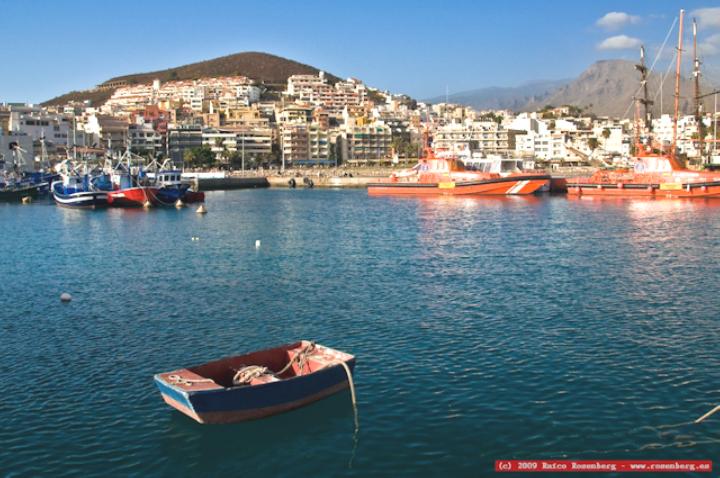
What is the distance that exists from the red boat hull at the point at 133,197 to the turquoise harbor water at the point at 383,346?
2839cm

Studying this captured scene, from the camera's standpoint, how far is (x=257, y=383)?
13.7 meters

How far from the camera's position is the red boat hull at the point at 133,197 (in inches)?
2630

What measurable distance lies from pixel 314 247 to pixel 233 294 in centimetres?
1318

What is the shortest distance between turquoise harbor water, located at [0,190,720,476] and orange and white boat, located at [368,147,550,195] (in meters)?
37.1

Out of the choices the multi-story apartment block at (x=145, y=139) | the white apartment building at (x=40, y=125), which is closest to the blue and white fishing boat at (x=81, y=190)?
the white apartment building at (x=40, y=125)

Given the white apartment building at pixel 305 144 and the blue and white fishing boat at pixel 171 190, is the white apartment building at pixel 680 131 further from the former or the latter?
the blue and white fishing boat at pixel 171 190

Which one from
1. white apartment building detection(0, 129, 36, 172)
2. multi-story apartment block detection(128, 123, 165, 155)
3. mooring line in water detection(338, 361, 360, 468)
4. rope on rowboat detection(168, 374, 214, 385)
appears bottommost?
mooring line in water detection(338, 361, 360, 468)

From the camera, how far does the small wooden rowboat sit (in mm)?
12852

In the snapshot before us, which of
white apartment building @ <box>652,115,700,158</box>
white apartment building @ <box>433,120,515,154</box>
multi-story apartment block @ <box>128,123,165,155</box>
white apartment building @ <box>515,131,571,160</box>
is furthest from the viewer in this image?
white apartment building @ <box>433,120,515,154</box>

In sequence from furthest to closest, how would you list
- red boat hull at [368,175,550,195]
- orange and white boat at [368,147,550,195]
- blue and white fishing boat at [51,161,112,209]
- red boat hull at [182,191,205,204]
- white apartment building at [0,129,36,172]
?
white apartment building at [0,129,36,172], orange and white boat at [368,147,550,195], red boat hull at [368,175,550,195], red boat hull at [182,191,205,204], blue and white fishing boat at [51,161,112,209]

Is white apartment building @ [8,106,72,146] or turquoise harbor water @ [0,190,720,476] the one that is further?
white apartment building @ [8,106,72,146]

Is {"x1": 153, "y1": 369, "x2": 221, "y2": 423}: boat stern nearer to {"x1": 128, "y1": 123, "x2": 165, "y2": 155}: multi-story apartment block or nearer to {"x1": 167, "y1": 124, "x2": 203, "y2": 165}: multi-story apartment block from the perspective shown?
{"x1": 128, "y1": 123, "x2": 165, "y2": 155}: multi-story apartment block

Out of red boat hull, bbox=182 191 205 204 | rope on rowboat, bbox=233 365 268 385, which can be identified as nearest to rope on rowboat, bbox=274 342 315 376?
rope on rowboat, bbox=233 365 268 385

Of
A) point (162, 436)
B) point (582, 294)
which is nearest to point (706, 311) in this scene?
point (582, 294)
